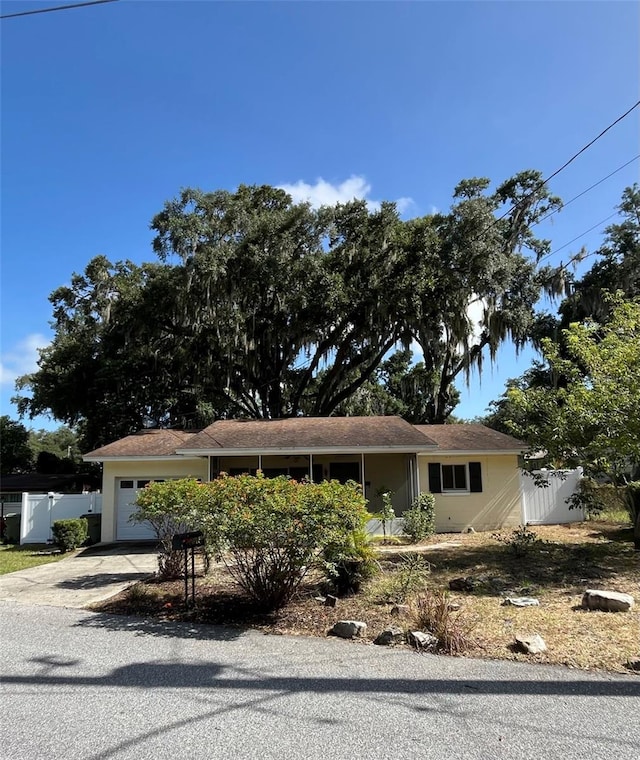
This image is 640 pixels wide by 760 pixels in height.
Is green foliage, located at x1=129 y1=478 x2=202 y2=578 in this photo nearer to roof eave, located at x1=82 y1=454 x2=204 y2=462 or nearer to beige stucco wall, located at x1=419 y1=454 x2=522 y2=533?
roof eave, located at x1=82 y1=454 x2=204 y2=462

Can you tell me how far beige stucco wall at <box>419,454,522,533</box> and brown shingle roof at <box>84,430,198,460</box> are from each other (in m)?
8.24

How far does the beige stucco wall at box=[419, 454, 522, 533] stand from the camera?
57.6 ft

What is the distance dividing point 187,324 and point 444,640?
18.4 meters

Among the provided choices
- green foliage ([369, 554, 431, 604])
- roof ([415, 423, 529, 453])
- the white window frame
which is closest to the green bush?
green foliage ([369, 554, 431, 604])

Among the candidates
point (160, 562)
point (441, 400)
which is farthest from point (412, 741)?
point (441, 400)

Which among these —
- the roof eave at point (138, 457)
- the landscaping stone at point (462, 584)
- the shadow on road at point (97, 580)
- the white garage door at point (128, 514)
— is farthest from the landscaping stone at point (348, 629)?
the white garage door at point (128, 514)

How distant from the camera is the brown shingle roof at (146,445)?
A: 58.4 feet

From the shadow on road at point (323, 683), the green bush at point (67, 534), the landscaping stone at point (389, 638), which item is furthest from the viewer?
the green bush at point (67, 534)

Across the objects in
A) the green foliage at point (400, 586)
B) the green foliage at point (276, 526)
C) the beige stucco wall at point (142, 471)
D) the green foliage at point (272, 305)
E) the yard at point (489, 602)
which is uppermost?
the green foliage at point (272, 305)

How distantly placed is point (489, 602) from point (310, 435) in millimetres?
10645

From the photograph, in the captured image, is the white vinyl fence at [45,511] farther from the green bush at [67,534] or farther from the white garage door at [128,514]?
the green bush at [67,534]

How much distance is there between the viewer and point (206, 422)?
926 inches

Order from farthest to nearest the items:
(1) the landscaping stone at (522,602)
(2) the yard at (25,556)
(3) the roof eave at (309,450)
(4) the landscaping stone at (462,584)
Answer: (3) the roof eave at (309,450)
(2) the yard at (25,556)
(4) the landscaping stone at (462,584)
(1) the landscaping stone at (522,602)

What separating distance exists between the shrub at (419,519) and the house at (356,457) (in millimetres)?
976
